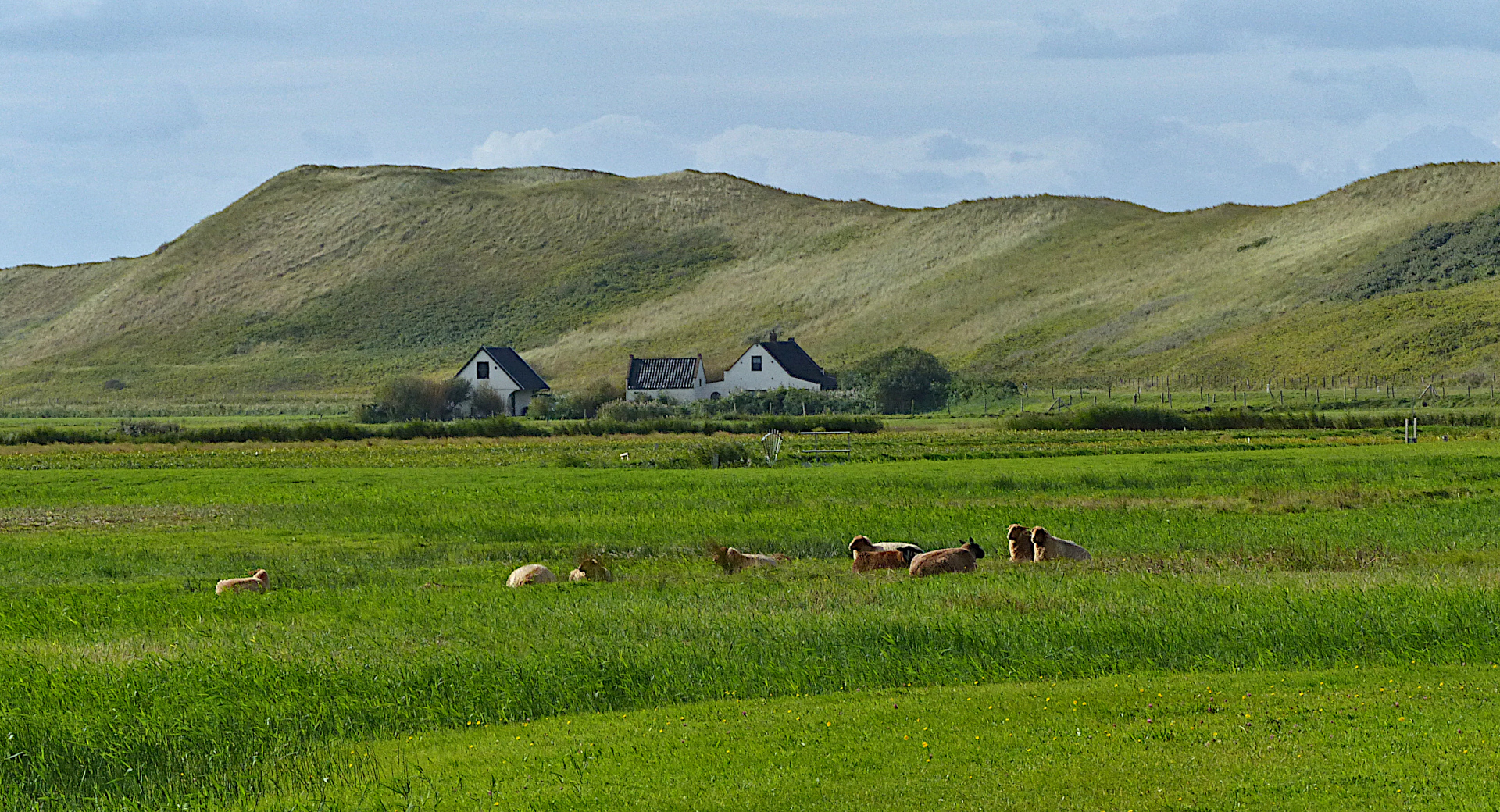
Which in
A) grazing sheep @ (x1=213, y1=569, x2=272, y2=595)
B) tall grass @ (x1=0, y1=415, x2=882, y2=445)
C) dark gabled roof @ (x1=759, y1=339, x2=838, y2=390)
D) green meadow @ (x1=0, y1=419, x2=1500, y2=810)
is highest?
dark gabled roof @ (x1=759, y1=339, x2=838, y2=390)

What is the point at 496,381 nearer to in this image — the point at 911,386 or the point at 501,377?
the point at 501,377

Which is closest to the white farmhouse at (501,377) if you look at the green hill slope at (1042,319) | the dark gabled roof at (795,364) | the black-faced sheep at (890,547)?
the dark gabled roof at (795,364)

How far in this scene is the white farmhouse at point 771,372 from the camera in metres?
124

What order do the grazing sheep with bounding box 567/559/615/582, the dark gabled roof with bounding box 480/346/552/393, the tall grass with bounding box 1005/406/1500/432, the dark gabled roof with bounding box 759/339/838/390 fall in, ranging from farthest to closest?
the dark gabled roof with bounding box 759/339/838/390
the dark gabled roof with bounding box 480/346/552/393
the tall grass with bounding box 1005/406/1500/432
the grazing sheep with bounding box 567/559/615/582

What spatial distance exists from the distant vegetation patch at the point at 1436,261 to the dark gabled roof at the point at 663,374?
69.2 metres

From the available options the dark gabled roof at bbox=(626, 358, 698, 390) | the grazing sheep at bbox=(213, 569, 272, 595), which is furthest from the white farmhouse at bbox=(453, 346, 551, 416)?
the grazing sheep at bbox=(213, 569, 272, 595)

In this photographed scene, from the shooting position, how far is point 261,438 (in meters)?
73.8

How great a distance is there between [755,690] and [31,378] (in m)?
187

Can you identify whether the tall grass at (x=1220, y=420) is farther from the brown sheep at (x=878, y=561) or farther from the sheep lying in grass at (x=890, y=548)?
the brown sheep at (x=878, y=561)

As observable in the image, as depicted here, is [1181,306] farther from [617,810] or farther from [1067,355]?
[617,810]

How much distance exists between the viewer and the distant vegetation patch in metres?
138

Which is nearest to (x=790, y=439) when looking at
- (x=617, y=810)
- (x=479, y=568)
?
(x=479, y=568)

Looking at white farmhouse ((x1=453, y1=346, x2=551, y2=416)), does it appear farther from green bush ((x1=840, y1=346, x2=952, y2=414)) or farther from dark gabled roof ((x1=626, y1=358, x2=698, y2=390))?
green bush ((x1=840, y1=346, x2=952, y2=414))

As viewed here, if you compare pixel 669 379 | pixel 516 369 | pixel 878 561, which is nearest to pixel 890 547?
pixel 878 561
